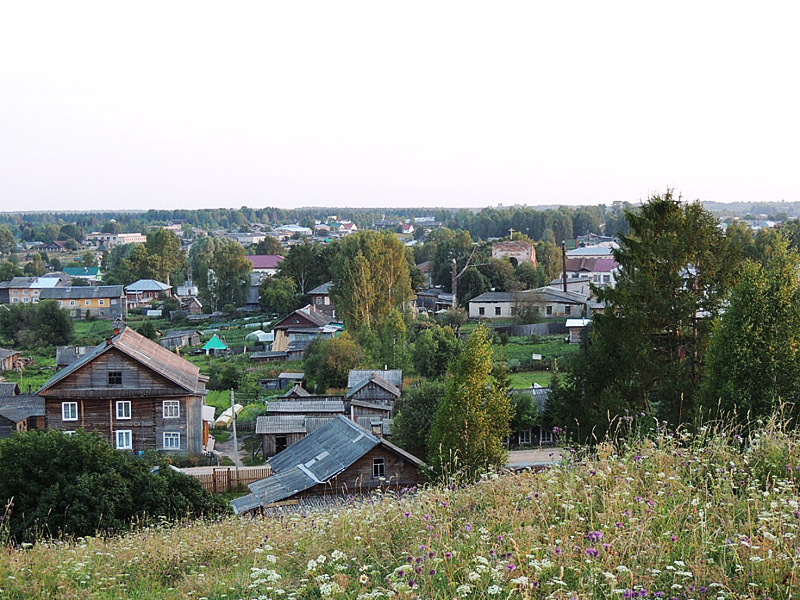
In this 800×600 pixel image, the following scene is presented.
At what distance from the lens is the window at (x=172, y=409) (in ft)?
70.1

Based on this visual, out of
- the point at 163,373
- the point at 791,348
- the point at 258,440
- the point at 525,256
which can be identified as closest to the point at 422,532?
the point at 791,348

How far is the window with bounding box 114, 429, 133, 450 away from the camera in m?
21.2

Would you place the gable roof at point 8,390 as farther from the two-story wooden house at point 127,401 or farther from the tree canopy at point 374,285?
the tree canopy at point 374,285

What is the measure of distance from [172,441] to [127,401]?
1620mm

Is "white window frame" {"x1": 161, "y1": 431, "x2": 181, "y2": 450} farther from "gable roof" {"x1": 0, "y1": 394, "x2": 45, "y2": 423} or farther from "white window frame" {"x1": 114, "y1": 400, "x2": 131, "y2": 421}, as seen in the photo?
"gable roof" {"x1": 0, "y1": 394, "x2": 45, "y2": 423}

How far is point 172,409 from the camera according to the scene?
21.4 meters

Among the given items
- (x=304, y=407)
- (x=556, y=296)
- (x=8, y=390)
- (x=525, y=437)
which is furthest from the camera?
(x=556, y=296)

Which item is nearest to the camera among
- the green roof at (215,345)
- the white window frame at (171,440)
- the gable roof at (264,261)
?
the white window frame at (171,440)

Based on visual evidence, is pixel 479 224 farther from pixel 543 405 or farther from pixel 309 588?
pixel 309 588

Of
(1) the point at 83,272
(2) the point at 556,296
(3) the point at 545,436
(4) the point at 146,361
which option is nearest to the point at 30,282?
(1) the point at 83,272

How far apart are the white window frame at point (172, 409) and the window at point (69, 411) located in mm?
2274

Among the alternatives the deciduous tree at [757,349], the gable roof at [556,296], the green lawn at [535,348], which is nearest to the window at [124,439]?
the deciduous tree at [757,349]

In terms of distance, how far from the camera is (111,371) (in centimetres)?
2102

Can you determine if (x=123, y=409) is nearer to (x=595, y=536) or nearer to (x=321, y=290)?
(x=595, y=536)
